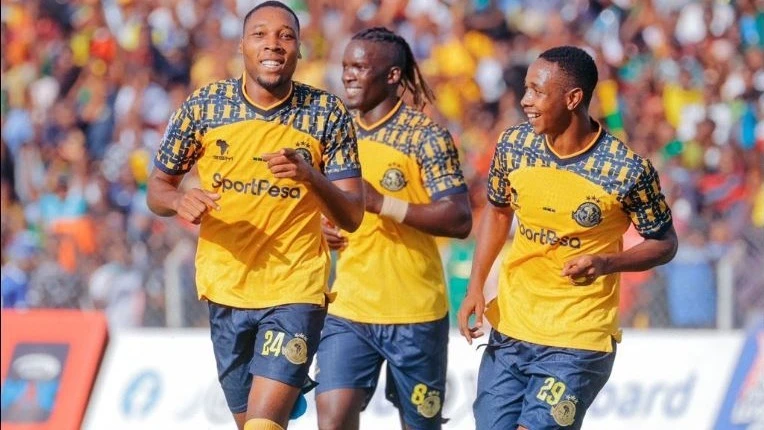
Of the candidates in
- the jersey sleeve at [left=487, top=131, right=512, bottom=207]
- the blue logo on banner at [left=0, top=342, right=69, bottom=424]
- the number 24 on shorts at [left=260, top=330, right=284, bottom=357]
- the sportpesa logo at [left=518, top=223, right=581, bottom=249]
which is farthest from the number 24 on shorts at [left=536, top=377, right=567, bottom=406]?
the blue logo on banner at [left=0, top=342, right=69, bottom=424]

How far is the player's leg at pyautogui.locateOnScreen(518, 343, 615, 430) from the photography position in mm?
5645

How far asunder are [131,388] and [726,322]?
4541 millimetres

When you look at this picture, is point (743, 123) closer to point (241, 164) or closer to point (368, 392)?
point (368, 392)

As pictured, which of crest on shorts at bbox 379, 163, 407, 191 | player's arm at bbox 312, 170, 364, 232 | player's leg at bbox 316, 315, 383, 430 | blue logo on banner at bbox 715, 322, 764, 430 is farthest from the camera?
blue logo on banner at bbox 715, 322, 764, 430

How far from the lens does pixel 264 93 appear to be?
18.9ft

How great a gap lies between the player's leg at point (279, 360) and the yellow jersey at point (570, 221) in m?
0.91

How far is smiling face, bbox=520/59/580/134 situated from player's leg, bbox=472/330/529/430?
0.99 m

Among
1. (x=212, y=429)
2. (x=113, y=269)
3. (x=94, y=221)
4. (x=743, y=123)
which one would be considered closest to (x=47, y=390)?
(x=212, y=429)

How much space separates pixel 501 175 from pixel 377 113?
124 centimetres

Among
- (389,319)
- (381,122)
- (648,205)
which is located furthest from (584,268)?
(381,122)

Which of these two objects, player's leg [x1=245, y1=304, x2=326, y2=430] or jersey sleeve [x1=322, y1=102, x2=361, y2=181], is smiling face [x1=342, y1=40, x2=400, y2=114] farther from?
player's leg [x1=245, y1=304, x2=326, y2=430]

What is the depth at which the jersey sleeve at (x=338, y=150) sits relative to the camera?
5824 millimetres

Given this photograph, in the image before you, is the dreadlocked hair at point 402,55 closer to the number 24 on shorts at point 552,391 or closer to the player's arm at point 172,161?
the player's arm at point 172,161

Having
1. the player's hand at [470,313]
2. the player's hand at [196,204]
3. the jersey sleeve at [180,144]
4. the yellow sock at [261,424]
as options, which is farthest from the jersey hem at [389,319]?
the player's hand at [196,204]
